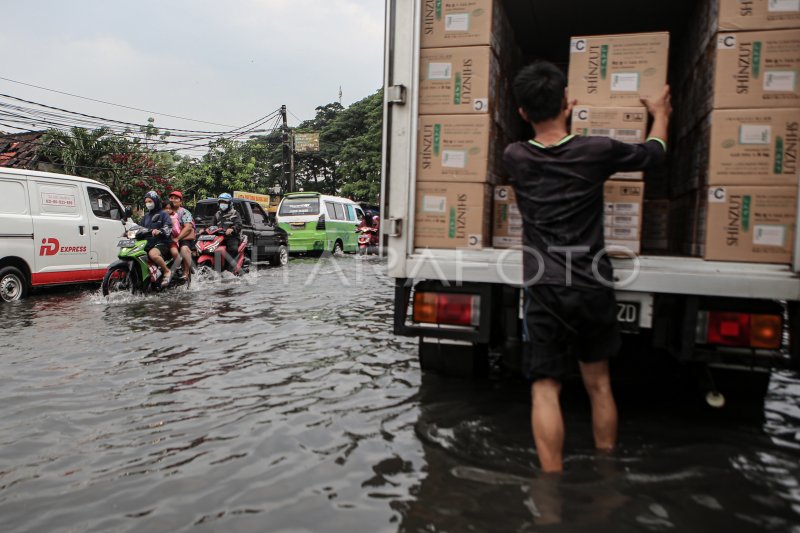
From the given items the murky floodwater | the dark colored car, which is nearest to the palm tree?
the dark colored car

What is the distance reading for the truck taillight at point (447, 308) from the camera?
323 centimetres

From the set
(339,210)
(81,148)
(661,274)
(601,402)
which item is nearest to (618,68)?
(661,274)

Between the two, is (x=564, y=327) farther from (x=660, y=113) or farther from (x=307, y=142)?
(x=307, y=142)

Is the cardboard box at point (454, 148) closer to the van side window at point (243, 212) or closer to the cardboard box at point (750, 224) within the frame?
the cardboard box at point (750, 224)

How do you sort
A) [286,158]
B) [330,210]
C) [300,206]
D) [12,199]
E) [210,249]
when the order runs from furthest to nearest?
[286,158] → [330,210] → [300,206] → [210,249] → [12,199]

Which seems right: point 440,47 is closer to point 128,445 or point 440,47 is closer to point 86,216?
point 128,445

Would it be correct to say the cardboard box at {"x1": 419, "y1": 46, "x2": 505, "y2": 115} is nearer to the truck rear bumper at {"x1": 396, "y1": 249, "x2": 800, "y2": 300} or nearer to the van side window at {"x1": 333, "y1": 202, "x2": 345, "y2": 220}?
the truck rear bumper at {"x1": 396, "y1": 249, "x2": 800, "y2": 300}

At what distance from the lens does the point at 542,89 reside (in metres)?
2.52

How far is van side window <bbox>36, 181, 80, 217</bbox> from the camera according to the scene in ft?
27.8

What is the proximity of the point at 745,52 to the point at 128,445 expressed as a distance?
368 centimetres

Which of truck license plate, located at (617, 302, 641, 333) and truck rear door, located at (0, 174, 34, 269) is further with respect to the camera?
truck rear door, located at (0, 174, 34, 269)

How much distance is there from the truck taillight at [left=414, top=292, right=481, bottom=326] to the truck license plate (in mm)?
726

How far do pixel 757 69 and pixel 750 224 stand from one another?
767 mm

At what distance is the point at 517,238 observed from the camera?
359 centimetres
